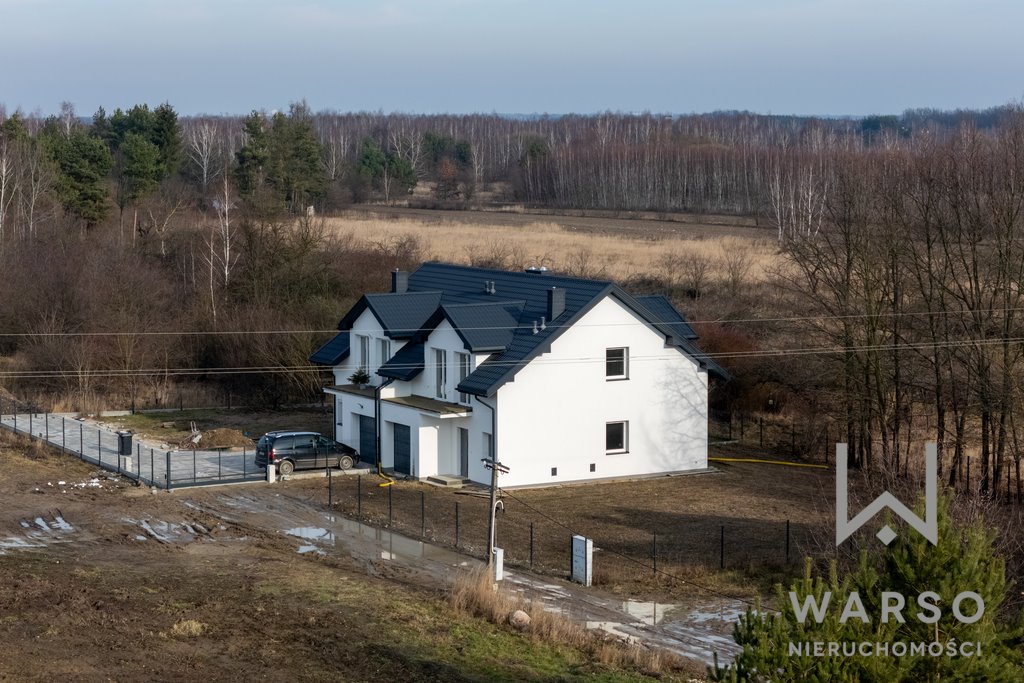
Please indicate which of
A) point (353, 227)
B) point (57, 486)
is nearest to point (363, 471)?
point (57, 486)

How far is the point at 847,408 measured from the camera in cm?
4184

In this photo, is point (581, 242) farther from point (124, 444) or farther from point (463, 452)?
point (124, 444)

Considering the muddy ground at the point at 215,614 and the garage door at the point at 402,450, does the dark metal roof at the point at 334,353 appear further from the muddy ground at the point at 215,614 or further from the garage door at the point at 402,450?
the muddy ground at the point at 215,614

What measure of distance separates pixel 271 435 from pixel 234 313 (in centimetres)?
1912

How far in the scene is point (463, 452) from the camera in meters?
38.0

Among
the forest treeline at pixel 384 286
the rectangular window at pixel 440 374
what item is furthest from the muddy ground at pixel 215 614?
the forest treeline at pixel 384 286

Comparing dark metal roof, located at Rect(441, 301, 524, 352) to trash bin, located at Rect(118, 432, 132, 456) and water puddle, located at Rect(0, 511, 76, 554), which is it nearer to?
trash bin, located at Rect(118, 432, 132, 456)

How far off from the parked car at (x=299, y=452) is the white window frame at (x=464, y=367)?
417 centimetres

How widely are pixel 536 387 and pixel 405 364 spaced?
15.7 ft

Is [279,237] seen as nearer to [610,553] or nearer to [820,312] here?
[820,312]

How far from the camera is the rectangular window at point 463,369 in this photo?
123 ft

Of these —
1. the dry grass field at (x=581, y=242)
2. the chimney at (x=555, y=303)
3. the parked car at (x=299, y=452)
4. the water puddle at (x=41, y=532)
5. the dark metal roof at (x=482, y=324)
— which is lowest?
the water puddle at (x=41, y=532)

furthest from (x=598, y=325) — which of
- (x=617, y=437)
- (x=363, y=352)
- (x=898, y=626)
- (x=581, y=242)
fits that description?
(x=581, y=242)

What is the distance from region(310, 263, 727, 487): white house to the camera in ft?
121
